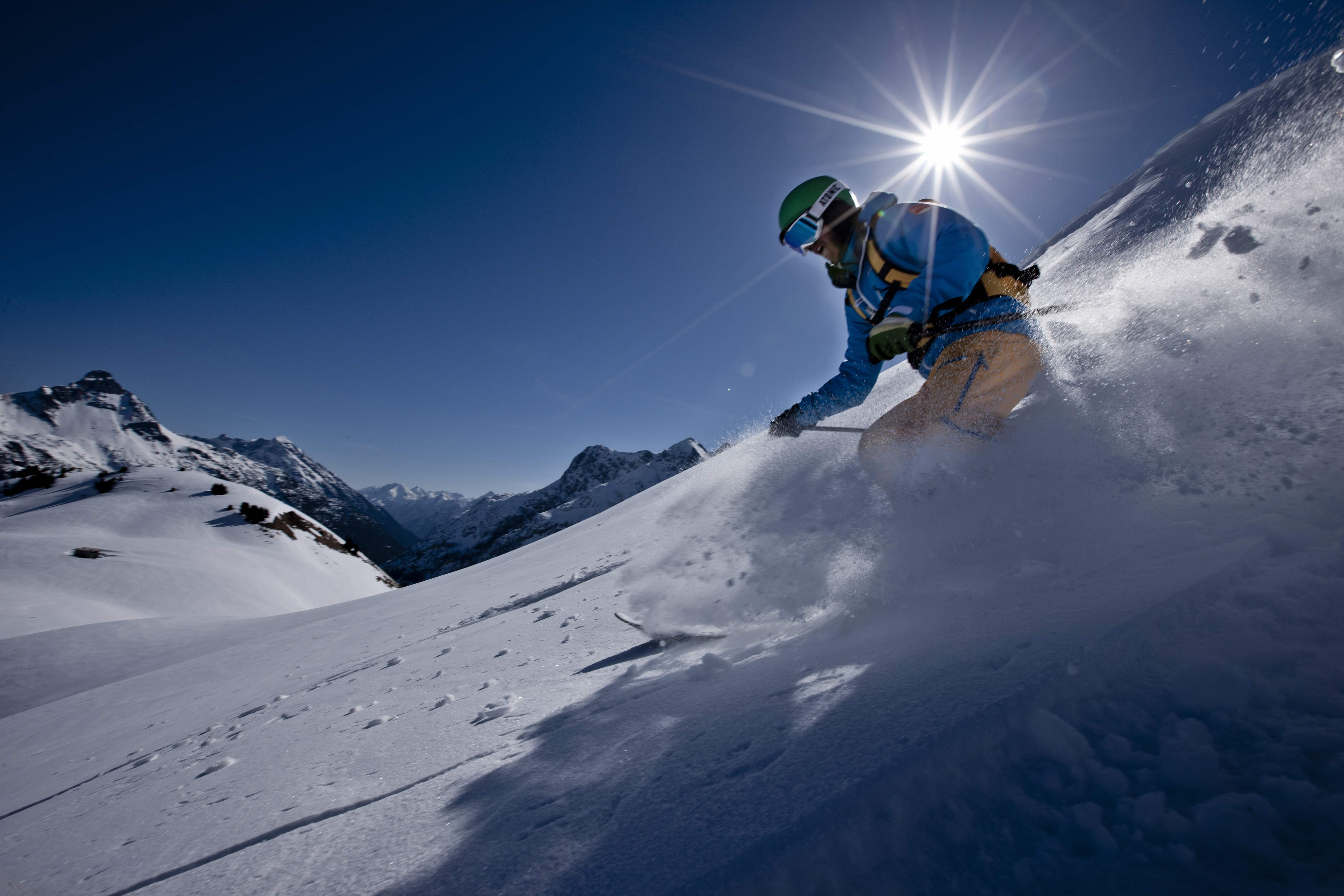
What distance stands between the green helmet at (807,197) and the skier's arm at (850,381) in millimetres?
920

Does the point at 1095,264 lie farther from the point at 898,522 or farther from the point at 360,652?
the point at 360,652

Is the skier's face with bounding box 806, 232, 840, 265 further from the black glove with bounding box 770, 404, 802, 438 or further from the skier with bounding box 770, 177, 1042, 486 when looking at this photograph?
the black glove with bounding box 770, 404, 802, 438

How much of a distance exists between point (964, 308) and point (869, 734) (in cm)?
342

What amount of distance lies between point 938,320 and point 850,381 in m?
0.98

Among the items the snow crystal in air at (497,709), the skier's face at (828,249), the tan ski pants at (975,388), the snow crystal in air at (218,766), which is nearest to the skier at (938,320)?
the tan ski pants at (975,388)

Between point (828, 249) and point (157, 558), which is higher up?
point (828, 249)

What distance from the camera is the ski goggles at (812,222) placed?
4336 millimetres

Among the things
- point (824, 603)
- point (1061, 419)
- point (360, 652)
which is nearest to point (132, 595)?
point (360, 652)

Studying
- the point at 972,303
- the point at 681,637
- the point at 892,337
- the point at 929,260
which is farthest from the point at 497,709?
the point at 972,303

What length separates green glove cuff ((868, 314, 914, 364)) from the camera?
3.72m

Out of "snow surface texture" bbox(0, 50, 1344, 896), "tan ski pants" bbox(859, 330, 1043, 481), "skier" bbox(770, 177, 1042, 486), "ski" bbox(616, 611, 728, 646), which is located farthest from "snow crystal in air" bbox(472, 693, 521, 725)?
"tan ski pants" bbox(859, 330, 1043, 481)

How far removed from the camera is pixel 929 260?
11.8 ft

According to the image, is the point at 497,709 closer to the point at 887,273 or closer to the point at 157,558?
the point at 887,273

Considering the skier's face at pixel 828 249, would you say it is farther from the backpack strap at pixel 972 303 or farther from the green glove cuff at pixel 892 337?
the backpack strap at pixel 972 303
